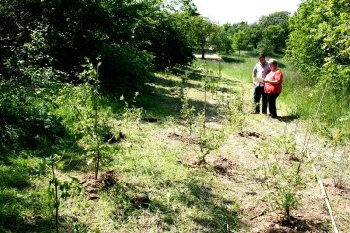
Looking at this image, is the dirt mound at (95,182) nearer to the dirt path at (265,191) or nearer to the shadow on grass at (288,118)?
the dirt path at (265,191)

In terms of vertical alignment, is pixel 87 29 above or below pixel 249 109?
above

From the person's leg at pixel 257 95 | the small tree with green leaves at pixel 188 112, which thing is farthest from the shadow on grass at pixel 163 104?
the small tree with green leaves at pixel 188 112

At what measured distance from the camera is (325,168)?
23.2ft

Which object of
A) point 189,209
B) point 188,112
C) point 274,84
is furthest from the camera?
point 274,84

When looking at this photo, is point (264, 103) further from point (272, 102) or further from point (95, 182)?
point (95, 182)

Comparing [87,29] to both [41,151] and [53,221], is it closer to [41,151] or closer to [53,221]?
[41,151]

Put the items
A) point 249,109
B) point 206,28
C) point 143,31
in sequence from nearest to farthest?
point 249,109 < point 143,31 < point 206,28

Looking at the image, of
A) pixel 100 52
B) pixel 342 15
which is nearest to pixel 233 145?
pixel 342 15

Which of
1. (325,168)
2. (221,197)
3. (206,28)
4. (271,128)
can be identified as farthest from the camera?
(206,28)

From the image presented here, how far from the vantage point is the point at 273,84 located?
10531mm

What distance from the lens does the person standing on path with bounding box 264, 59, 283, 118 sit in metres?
10.5

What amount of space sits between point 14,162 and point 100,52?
566 cm

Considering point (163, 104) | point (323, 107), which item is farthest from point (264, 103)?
point (163, 104)

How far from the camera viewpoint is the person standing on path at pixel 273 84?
10.5 metres
